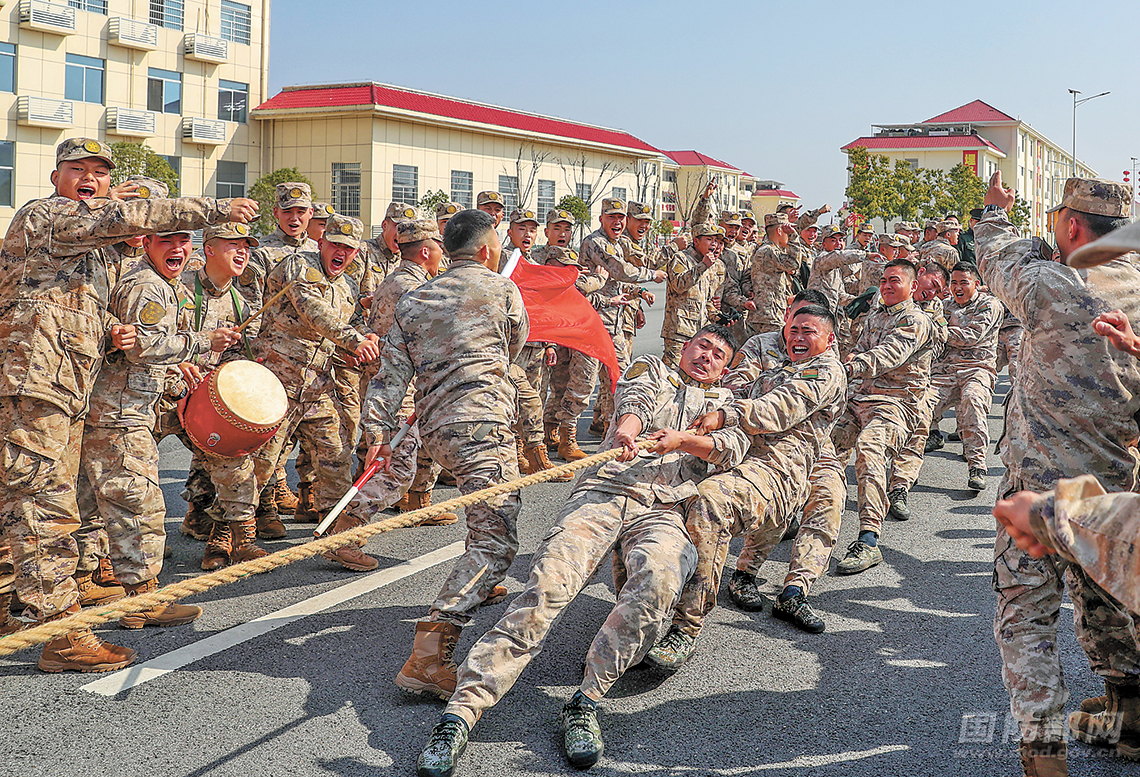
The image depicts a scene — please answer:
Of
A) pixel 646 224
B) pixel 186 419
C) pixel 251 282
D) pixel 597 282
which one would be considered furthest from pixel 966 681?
pixel 646 224

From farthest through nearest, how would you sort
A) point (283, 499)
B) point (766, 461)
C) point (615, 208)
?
1. point (615, 208)
2. point (283, 499)
3. point (766, 461)

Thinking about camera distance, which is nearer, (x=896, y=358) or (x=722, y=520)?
(x=722, y=520)

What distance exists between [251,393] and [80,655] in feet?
5.28

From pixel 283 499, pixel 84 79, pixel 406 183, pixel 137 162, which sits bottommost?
pixel 283 499

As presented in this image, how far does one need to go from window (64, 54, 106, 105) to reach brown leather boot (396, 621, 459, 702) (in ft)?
130

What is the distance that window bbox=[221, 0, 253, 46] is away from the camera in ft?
139

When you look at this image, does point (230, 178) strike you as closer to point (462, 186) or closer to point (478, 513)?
point (462, 186)

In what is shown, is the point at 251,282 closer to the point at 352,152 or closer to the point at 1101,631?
the point at 1101,631

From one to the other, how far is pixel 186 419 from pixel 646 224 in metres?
6.74

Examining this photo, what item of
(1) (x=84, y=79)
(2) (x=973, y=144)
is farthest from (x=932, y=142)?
(1) (x=84, y=79)

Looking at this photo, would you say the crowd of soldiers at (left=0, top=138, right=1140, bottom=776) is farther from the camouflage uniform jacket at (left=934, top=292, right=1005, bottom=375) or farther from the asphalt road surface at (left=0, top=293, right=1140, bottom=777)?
the camouflage uniform jacket at (left=934, top=292, right=1005, bottom=375)

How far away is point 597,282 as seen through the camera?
10422mm

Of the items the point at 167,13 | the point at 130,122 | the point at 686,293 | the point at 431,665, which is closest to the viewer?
the point at 431,665

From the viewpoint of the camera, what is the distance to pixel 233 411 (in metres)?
5.43
